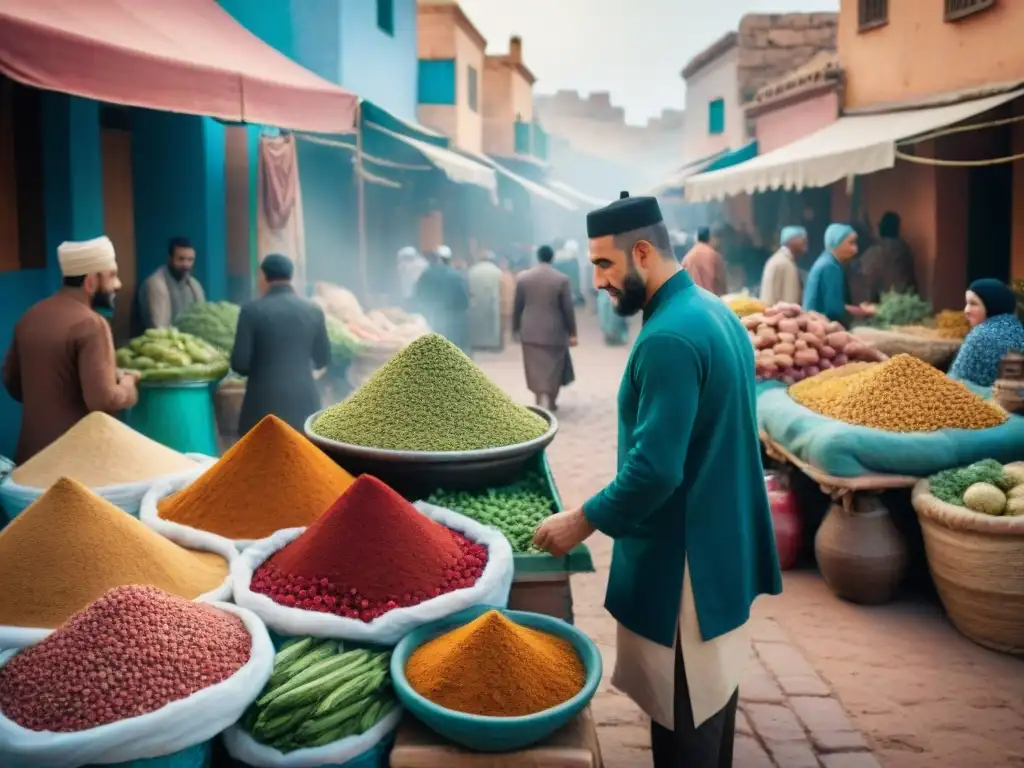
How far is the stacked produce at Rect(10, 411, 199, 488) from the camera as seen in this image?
3277 mm

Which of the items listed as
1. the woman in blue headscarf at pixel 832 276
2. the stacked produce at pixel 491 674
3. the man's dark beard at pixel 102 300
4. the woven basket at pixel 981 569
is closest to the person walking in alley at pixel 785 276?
the woman in blue headscarf at pixel 832 276

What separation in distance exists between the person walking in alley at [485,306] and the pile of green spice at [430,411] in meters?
11.6

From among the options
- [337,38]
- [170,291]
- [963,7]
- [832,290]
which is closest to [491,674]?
[170,291]

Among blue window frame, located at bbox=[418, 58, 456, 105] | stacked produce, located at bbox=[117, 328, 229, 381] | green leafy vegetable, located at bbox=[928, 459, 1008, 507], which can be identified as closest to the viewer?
green leafy vegetable, located at bbox=[928, 459, 1008, 507]

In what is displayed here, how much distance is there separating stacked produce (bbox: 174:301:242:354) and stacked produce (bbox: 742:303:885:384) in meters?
3.75

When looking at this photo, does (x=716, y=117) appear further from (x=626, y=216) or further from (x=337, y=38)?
(x=626, y=216)

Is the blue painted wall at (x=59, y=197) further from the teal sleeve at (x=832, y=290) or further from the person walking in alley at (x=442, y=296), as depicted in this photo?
the person walking in alley at (x=442, y=296)

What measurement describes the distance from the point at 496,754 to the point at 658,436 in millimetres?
836

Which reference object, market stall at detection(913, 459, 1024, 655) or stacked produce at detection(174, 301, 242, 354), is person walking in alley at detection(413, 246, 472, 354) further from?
market stall at detection(913, 459, 1024, 655)

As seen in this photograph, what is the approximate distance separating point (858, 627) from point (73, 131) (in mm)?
5840

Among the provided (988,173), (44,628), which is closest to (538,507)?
(44,628)

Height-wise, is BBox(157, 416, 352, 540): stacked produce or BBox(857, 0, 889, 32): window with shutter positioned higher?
BBox(857, 0, 889, 32): window with shutter

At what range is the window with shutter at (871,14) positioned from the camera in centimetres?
1269

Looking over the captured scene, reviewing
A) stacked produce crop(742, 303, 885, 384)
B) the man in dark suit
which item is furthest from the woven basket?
the man in dark suit
